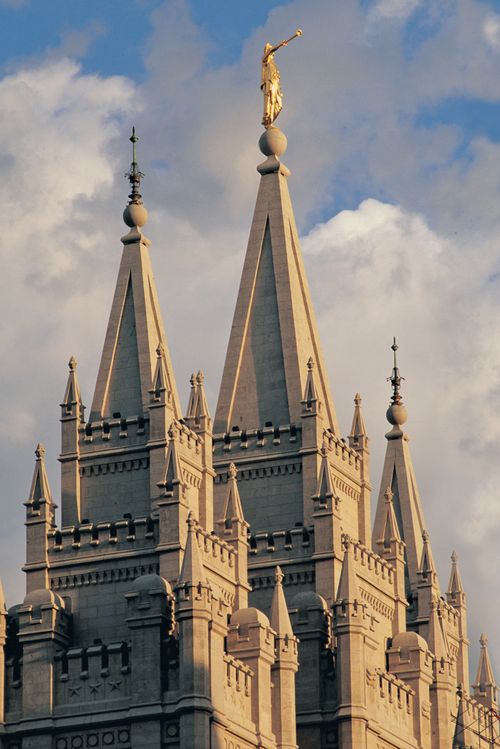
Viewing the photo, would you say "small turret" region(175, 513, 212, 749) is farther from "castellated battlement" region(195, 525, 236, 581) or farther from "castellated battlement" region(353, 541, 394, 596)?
"castellated battlement" region(353, 541, 394, 596)

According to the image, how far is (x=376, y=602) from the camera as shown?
10450cm

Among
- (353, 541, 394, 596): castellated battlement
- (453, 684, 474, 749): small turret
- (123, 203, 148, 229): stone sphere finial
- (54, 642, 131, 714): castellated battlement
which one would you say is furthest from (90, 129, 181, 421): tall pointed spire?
(453, 684, 474, 749): small turret

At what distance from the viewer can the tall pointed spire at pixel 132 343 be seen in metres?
101

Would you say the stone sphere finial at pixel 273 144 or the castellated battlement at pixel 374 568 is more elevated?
the stone sphere finial at pixel 273 144

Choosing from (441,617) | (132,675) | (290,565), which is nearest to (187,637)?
(132,675)

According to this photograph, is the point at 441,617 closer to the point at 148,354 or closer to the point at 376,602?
the point at 376,602

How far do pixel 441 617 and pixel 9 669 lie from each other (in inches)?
960

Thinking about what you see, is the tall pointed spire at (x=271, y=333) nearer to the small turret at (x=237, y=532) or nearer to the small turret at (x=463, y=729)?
the small turret at (x=237, y=532)

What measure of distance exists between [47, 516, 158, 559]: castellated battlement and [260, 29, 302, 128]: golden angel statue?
20403mm

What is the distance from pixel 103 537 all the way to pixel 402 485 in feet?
77.4

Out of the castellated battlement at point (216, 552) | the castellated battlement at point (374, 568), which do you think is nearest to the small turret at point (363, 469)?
the castellated battlement at point (374, 568)

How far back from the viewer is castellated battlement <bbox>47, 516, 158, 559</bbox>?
316 ft

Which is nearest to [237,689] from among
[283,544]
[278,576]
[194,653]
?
[194,653]

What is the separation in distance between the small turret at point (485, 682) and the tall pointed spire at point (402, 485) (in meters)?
4.90
